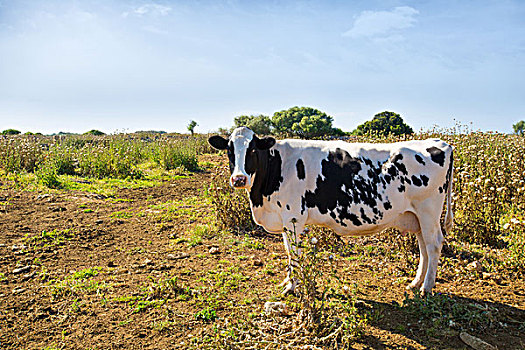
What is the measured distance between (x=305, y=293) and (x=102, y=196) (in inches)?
323

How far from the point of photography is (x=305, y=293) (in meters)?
3.81

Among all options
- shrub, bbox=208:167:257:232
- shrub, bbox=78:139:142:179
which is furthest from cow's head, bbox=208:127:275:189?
shrub, bbox=78:139:142:179

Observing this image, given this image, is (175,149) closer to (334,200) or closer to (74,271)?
(74,271)

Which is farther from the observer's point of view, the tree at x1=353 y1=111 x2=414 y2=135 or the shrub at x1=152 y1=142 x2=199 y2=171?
the tree at x1=353 y1=111 x2=414 y2=135

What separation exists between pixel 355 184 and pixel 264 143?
3.98 feet

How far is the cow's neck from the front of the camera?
15.9ft

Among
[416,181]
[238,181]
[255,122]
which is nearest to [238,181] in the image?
[238,181]

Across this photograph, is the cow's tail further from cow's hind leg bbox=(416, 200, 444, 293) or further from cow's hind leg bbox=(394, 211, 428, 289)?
cow's hind leg bbox=(394, 211, 428, 289)

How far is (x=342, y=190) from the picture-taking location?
15.5ft

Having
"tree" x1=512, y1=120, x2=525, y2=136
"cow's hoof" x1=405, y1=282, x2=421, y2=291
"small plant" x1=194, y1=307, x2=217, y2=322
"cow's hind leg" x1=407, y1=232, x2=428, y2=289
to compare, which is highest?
"tree" x1=512, y1=120, x2=525, y2=136

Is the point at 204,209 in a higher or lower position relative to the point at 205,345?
higher

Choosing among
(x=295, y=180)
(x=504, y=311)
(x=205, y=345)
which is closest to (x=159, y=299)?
(x=205, y=345)

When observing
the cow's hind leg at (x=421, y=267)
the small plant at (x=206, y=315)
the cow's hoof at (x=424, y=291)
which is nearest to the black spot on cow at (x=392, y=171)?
the cow's hind leg at (x=421, y=267)

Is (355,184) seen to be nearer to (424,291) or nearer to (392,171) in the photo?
(392,171)
